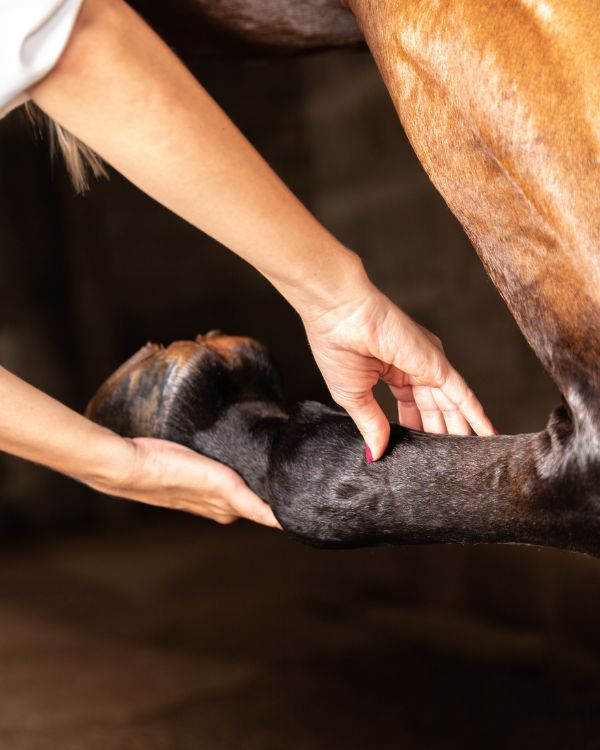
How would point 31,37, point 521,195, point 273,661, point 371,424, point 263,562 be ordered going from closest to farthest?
point 31,37, point 521,195, point 371,424, point 273,661, point 263,562

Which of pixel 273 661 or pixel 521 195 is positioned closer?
pixel 521 195

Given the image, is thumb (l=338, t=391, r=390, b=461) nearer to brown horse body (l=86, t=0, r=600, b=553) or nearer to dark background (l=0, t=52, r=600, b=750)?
brown horse body (l=86, t=0, r=600, b=553)

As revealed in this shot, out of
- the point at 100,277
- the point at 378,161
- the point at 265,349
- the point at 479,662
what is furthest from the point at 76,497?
the point at 265,349

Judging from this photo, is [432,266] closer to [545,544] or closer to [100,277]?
[100,277]

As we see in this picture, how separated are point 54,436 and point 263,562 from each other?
1.57 metres

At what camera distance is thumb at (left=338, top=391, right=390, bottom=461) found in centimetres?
94

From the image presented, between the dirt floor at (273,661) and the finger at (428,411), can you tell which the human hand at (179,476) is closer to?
the finger at (428,411)

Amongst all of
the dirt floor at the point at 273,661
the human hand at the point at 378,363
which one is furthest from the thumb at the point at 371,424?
the dirt floor at the point at 273,661

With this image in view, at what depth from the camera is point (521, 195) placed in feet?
2.72

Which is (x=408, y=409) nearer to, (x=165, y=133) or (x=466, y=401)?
(x=466, y=401)

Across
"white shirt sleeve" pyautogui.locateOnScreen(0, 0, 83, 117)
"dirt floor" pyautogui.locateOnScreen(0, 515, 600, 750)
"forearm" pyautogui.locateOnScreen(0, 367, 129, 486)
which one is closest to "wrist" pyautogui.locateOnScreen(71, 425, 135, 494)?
"forearm" pyautogui.locateOnScreen(0, 367, 129, 486)

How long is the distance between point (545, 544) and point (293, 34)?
0.55 meters

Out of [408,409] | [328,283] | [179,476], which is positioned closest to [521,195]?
[328,283]

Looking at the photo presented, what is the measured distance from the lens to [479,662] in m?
1.86
